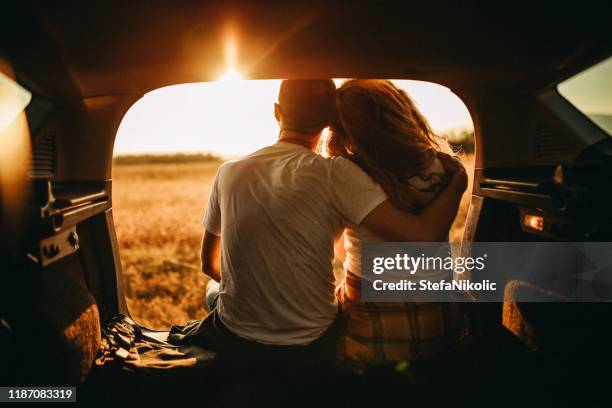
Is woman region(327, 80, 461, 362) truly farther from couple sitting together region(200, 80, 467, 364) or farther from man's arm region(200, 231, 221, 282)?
man's arm region(200, 231, 221, 282)

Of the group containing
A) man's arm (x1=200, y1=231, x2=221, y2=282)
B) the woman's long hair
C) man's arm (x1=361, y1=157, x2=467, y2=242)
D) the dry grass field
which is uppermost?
the woman's long hair

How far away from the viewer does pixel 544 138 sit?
239cm

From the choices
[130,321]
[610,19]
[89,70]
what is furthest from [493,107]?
[130,321]

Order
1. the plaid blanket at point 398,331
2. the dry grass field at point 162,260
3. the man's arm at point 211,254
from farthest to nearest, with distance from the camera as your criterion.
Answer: the dry grass field at point 162,260 → the man's arm at point 211,254 → the plaid blanket at point 398,331

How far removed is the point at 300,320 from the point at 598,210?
3.75ft

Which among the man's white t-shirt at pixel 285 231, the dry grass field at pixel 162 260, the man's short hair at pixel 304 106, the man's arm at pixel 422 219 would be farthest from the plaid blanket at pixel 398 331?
the dry grass field at pixel 162 260

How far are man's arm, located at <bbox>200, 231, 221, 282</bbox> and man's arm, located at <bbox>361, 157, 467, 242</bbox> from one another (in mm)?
716

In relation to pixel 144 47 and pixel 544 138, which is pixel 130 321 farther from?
pixel 544 138

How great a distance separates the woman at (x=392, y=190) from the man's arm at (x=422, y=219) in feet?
0.10

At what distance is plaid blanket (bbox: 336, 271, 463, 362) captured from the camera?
1743 millimetres

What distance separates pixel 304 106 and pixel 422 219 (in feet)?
2.09

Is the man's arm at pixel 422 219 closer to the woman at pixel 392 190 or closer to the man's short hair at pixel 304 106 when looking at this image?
the woman at pixel 392 190

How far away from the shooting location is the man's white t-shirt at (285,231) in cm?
165

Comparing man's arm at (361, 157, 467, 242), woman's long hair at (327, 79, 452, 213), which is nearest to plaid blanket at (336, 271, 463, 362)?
man's arm at (361, 157, 467, 242)
